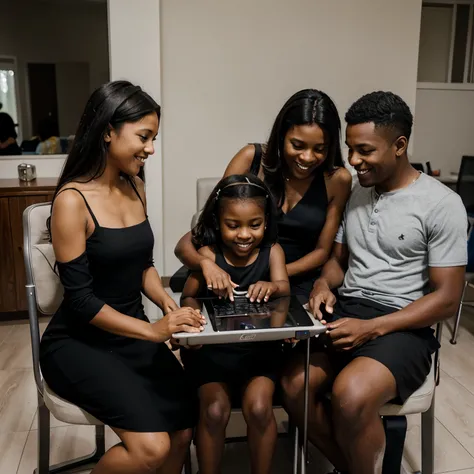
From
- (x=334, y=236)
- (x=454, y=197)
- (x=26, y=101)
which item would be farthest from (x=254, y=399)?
(x=26, y=101)

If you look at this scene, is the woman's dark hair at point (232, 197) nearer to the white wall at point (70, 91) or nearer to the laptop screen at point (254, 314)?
the laptop screen at point (254, 314)

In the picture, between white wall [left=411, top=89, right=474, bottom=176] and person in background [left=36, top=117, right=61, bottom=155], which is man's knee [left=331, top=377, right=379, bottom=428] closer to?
person in background [left=36, top=117, right=61, bottom=155]

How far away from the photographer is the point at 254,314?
125cm

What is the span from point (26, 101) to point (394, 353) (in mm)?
2957

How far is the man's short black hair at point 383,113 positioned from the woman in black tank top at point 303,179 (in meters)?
0.13

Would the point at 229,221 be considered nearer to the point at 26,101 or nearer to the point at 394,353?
the point at 394,353

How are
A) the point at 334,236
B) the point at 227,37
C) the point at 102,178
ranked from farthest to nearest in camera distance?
the point at 227,37 < the point at 334,236 < the point at 102,178

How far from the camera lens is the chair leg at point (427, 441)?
162cm

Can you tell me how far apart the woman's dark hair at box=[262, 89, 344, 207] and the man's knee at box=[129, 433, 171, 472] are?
848 millimetres

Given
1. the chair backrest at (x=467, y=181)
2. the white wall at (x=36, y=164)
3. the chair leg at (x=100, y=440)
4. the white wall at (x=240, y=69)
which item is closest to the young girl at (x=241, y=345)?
the chair leg at (x=100, y=440)

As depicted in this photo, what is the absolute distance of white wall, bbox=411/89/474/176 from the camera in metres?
4.49

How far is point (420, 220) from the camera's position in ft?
4.73

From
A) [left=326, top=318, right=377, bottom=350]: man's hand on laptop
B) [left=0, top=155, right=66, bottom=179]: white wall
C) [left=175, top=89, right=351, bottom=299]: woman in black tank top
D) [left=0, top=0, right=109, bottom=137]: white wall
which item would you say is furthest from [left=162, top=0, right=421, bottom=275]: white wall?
[left=326, top=318, right=377, bottom=350]: man's hand on laptop

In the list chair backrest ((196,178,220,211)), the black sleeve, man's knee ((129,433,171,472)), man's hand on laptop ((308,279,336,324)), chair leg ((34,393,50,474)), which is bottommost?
chair leg ((34,393,50,474))
